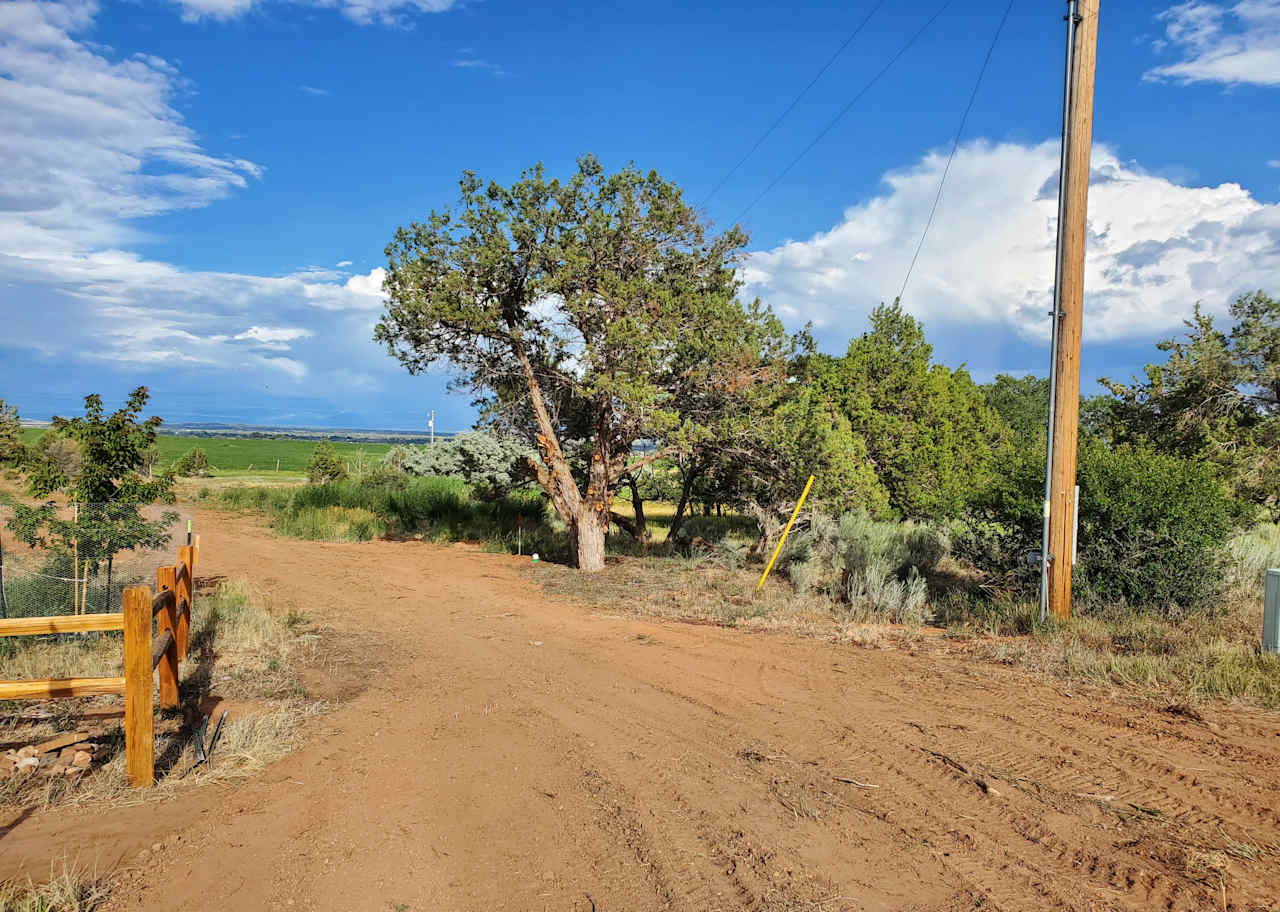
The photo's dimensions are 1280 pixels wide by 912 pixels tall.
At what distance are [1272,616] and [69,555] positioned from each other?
13.3m

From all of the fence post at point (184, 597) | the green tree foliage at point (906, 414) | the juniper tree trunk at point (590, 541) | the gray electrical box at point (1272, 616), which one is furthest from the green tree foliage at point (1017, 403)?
the fence post at point (184, 597)

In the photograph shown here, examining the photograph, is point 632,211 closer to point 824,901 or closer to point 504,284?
point 504,284

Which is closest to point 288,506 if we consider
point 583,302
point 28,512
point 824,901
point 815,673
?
point 583,302

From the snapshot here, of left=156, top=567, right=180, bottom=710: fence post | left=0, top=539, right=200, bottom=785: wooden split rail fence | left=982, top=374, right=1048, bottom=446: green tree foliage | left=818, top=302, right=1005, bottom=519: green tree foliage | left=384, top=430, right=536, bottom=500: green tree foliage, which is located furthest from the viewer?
left=982, top=374, right=1048, bottom=446: green tree foliage

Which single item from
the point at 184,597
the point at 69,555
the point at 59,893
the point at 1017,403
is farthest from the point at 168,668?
the point at 1017,403

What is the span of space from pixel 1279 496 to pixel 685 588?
1244 centimetres

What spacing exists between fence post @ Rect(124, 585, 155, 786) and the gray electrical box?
968 centimetres

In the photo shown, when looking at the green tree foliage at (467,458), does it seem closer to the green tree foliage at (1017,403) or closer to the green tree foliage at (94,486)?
the green tree foliage at (94,486)

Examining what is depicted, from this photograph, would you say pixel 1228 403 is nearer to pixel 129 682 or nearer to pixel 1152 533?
pixel 1152 533

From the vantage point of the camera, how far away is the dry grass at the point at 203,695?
5.23 metres

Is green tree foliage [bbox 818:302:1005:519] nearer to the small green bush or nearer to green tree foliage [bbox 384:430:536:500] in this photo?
the small green bush

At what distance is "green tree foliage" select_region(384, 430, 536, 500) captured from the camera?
3203 cm

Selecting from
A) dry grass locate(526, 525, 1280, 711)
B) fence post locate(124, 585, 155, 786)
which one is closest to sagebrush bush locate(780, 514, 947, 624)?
→ dry grass locate(526, 525, 1280, 711)

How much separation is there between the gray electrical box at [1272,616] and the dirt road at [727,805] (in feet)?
5.80
